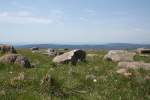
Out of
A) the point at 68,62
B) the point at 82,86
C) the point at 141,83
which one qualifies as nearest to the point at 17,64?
the point at 68,62

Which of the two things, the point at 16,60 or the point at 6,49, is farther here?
the point at 6,49

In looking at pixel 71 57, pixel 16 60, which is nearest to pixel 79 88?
pixel 16 60

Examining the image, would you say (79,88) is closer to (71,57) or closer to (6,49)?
Answer: (71,57)

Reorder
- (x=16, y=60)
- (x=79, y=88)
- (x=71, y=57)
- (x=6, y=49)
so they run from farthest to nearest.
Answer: (x=6, y=49) → (x=71, y=57) → (x=16, y=60) → (x=79, y=88)

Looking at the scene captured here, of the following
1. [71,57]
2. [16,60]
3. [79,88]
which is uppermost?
[16,60]

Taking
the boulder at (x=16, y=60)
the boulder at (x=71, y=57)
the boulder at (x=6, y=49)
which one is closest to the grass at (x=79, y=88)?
the boulder at (x=16, y=60)

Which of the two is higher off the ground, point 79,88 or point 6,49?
point 6,49

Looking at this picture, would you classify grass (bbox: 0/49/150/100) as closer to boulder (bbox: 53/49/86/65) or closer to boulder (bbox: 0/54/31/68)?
boulder (bbox: 0/54/31/68)

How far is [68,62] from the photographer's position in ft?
90.9

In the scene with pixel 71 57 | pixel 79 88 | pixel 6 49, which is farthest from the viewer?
pixel 6 49

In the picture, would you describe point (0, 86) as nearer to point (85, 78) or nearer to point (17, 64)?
point (85, 78)

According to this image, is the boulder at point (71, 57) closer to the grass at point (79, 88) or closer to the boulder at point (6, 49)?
the grass at point (79, 88)

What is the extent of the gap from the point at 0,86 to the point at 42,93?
2.12m

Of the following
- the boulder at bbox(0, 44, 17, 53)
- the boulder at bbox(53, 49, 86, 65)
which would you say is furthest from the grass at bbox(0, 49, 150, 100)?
the boulder at bbox(0, 44, 17, 53)
